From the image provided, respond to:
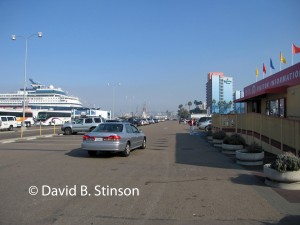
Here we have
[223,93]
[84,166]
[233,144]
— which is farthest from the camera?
[223,93]

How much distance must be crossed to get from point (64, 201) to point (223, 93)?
94086 millimetres

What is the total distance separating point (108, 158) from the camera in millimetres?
14008

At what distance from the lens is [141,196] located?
289 inches

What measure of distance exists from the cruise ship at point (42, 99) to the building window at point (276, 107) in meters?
85.5

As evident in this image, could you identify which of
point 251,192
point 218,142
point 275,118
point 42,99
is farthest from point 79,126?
point 42,99

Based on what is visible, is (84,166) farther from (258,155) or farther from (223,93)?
(223,93)

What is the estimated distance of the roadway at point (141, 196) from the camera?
19.1 ft

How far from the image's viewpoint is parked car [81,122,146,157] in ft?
45.4

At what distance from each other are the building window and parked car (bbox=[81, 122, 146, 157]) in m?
10.1

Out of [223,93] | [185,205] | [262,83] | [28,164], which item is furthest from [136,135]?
[223,93]

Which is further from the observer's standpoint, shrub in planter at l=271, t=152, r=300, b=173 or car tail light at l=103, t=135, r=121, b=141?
car tail light at l=103, t=135, r=121, b=141

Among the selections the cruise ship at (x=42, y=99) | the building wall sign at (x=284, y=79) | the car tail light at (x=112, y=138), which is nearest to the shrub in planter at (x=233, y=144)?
the car tail light at (x=112, y=138)

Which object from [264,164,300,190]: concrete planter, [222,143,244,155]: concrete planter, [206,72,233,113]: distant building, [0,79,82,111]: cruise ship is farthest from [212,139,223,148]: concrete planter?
[0,79,82,111]: cruise ship

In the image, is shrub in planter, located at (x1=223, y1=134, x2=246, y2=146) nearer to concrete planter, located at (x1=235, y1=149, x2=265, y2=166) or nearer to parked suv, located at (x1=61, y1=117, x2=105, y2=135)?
concrete planter, located at (x1=235, y1=149, x2=265, y2=166)
